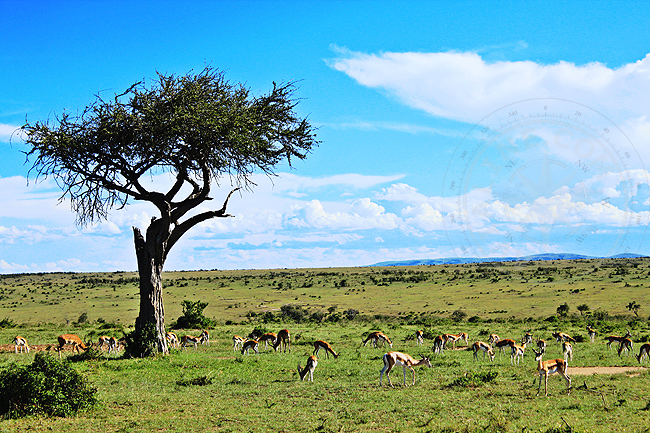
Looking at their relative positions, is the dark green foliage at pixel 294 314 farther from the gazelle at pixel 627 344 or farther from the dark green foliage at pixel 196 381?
the dark green foliage at pixel 196 381

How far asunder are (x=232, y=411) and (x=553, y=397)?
8632 mm

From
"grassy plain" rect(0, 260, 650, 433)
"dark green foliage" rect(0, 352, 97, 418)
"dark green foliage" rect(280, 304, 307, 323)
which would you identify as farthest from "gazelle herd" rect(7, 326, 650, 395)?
"dark green foliage" rect(280, 304, 307, 323)

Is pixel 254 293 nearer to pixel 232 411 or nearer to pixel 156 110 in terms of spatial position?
pixel 156 110

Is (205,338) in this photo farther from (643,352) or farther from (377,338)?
(643,352)

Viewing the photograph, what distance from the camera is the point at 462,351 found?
24734mm

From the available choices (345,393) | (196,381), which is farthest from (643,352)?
(196,381)

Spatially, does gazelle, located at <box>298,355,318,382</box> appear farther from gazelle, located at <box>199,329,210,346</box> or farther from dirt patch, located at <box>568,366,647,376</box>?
gazelle, located at <box>199,329,210,346</box>

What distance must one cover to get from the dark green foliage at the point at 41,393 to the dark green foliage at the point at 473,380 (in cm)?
1039

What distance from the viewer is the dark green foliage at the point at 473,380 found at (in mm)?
15867

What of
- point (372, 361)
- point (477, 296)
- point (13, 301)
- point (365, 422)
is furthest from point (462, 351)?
point (13, 301)

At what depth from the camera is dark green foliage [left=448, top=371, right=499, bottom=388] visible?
15.9 m

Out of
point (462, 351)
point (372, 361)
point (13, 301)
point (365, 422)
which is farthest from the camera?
point (13, 301)

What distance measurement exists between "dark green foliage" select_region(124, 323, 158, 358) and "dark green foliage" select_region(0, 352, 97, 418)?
28.3ft

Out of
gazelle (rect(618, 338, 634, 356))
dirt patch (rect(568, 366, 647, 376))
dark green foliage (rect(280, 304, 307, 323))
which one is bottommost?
dark green foliage (rect(280, 304, 307, 323))
